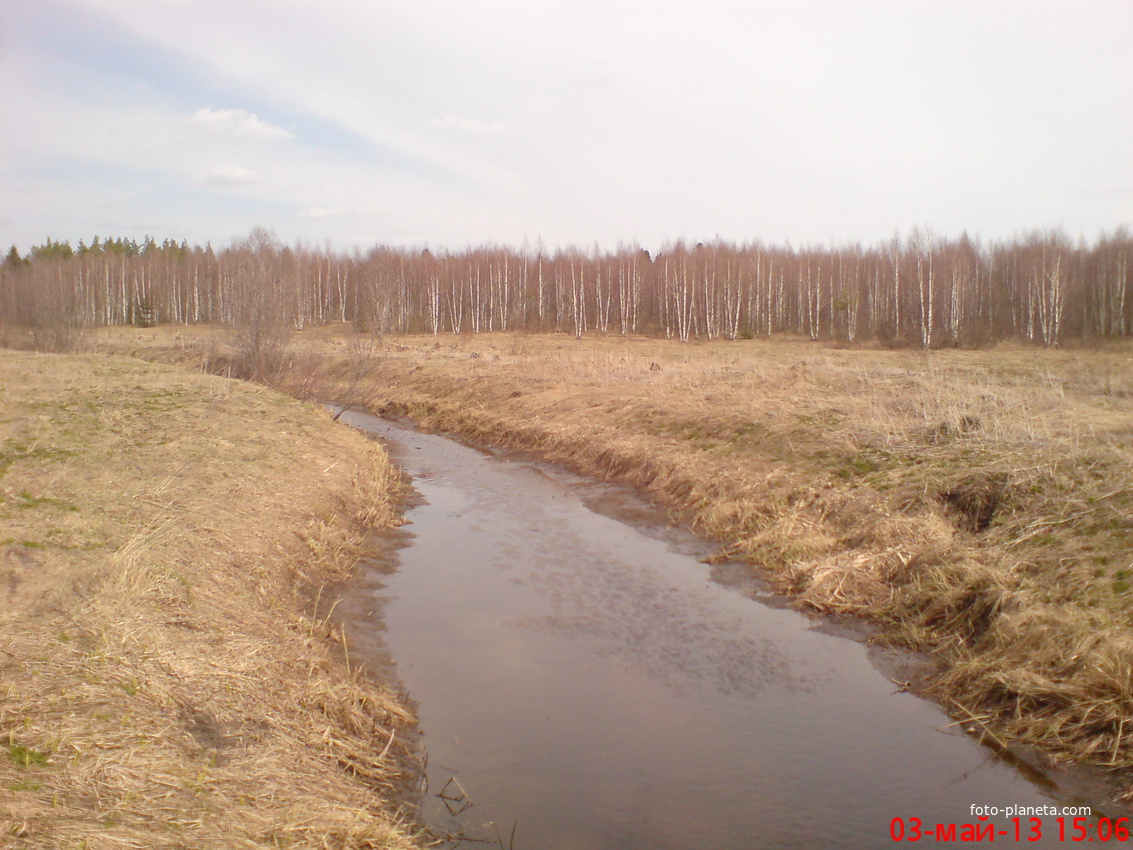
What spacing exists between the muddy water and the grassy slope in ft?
2.50

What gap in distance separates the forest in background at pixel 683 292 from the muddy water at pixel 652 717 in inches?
1267

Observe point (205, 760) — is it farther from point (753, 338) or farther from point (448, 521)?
point (753, 338)

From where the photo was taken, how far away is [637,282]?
66.8m

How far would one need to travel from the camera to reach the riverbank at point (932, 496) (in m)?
7.20

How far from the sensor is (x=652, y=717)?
7.33m

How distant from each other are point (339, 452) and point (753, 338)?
47.2 m

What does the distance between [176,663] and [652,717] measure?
13.5 feet

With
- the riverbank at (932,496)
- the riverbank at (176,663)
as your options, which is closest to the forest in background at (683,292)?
the riverbank at (932,496)
